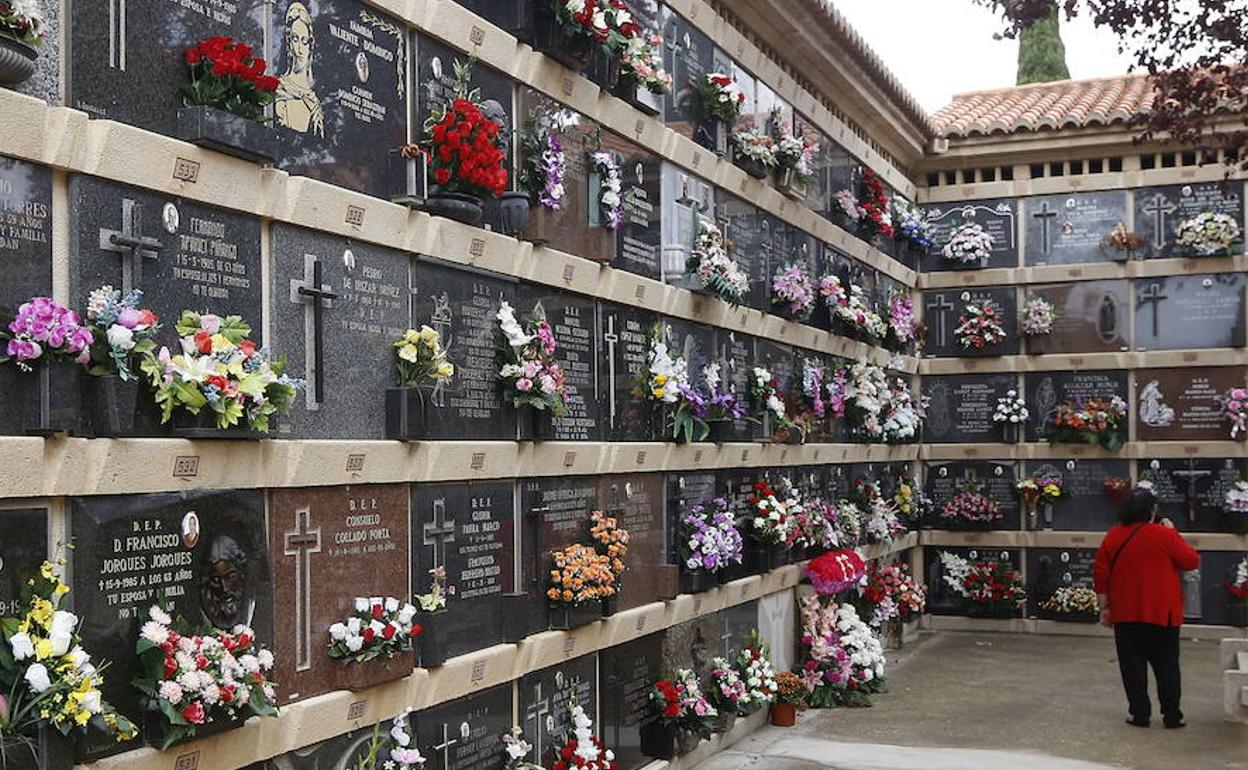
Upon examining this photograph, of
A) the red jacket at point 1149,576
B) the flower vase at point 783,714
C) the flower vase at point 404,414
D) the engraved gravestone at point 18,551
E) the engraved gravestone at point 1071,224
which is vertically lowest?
the flower vase at point 783,714

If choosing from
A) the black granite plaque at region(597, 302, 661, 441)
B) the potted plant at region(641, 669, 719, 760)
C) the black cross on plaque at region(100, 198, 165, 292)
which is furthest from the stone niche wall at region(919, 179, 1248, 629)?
the black cross on plaque at region(100, 198, 165, 292)

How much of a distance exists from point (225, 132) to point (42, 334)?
0.96 m

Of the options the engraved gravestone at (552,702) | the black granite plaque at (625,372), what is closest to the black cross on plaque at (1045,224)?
the black granite plaque at (625,372)

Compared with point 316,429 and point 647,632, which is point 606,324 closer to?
point 647,632

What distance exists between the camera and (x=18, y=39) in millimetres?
3254

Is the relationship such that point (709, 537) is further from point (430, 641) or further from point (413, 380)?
point (413, 380)

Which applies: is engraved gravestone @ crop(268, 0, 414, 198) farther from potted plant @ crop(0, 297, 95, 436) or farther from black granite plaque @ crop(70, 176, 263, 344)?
potted plant @ crop(0, 297, 95, 436)

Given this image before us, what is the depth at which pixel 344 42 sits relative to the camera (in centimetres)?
477

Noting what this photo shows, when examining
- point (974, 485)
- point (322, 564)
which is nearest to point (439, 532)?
point (322, 564)

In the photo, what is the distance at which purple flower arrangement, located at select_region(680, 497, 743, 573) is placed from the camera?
25.6 feet

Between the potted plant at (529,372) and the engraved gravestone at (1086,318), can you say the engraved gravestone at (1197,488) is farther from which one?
Result: the potted plant at (529,372)

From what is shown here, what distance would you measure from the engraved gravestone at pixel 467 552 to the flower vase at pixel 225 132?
154 cm

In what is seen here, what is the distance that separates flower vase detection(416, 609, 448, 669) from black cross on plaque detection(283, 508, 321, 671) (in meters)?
0.68

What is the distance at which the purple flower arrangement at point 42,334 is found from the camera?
324 cm
